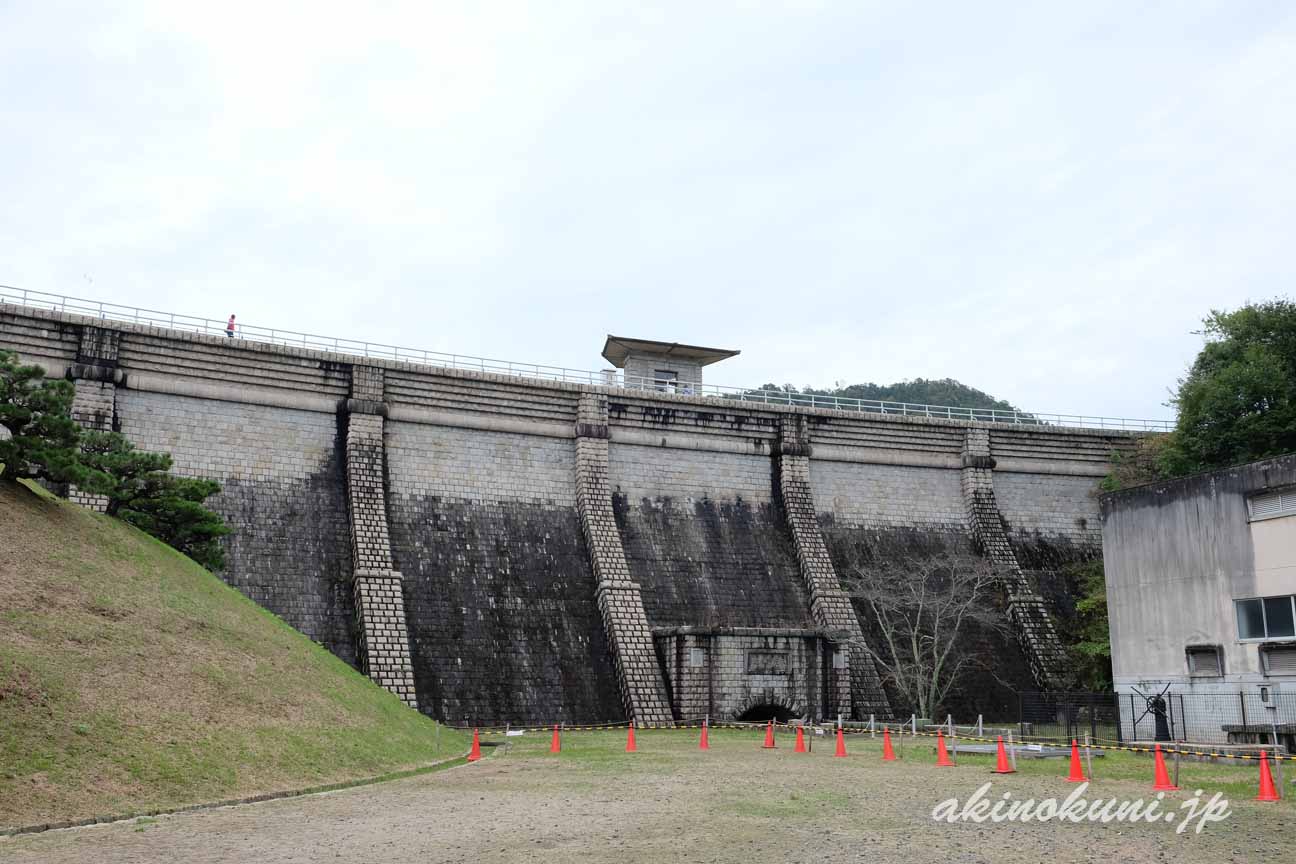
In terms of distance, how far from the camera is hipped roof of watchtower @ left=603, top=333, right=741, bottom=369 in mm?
53594

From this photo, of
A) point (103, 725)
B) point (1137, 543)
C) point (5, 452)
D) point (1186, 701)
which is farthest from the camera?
point (1137, 543)

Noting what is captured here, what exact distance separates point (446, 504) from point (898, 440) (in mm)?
20589

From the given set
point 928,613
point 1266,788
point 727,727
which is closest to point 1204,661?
point 1266,788

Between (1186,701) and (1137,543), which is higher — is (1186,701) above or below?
below

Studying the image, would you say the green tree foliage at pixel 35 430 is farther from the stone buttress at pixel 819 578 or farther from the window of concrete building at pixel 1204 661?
the window of concrete building at pixel 1204 661

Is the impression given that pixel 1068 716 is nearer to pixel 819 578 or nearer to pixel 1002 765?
pixel 1002 765

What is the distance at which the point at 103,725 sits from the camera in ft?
55.4

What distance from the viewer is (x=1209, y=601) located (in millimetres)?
29312

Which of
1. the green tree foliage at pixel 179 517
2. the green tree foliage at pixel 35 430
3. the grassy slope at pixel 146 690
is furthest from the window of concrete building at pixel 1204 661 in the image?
the green tree foliage at pixel 35 430

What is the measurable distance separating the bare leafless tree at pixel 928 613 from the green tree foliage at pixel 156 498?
944 inches

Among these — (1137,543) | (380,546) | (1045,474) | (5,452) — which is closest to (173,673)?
(5,452)

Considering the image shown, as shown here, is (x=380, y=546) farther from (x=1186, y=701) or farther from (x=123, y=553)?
(x=1186, y=701)

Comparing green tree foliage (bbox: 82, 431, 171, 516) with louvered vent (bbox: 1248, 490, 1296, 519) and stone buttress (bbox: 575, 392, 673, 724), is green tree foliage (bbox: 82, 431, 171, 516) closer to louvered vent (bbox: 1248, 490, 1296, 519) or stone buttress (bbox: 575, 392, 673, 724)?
stone buttress (bbox: 575, 392, 673, 724)

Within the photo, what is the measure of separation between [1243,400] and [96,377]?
40.8 metres
